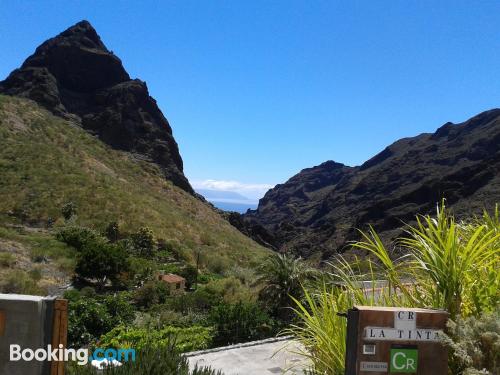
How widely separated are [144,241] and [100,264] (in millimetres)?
10270

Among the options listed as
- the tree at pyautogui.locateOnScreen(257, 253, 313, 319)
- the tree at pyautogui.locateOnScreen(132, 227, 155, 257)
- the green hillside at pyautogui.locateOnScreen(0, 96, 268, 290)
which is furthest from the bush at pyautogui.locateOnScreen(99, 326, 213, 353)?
the tree at pyautogui.locateOnScreen(132, 227, 155, 257)

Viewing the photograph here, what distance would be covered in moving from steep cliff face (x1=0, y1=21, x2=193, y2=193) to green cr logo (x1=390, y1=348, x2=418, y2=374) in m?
62.6

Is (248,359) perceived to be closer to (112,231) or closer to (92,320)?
(92,320)

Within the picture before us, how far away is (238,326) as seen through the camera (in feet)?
41.1

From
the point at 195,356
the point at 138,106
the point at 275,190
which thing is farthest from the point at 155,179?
the point at 275,190

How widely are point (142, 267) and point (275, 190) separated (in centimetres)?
16302

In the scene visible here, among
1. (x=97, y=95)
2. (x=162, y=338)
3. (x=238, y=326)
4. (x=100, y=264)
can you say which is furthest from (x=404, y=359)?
(x=97, y=95)

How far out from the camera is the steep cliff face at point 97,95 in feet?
211

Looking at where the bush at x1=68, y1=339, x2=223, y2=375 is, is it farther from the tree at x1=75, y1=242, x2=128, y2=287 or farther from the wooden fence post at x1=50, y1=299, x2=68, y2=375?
the tree at x1=75, y1=242, x2=128, y2=287

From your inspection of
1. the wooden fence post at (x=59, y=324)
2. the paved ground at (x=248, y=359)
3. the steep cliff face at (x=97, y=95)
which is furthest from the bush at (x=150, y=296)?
the steep cliff face at (x=97, y=95)

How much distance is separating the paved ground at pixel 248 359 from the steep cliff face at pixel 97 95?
2211 inches

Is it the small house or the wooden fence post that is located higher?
the wooden fence post

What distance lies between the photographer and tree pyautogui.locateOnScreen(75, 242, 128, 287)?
21.7 m

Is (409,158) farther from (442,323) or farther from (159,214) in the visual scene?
(442,323)
